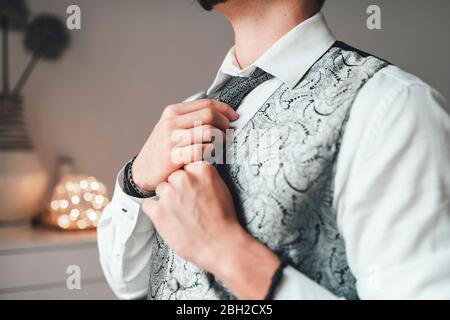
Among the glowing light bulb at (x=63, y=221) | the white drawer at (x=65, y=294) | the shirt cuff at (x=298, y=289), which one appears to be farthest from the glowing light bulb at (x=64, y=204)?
the shirt cuff at (x=298, y=289)

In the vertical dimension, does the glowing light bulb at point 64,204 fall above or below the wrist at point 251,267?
below

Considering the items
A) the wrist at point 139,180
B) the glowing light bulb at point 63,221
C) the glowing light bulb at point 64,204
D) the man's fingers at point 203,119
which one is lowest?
the glowing light bulb at point 63,221

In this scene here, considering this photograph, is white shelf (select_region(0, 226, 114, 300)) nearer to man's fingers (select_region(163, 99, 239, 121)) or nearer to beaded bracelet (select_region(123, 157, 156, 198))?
beaded bracelet (select_region(123, 157, 156, 198))

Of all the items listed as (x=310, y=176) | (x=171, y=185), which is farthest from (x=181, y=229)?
(x=310, y=176)

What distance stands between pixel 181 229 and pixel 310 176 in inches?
6.4

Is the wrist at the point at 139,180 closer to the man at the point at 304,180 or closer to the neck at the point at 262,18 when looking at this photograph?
the man at the point at 304,180

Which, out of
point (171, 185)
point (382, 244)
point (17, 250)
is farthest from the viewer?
point (17, 250)

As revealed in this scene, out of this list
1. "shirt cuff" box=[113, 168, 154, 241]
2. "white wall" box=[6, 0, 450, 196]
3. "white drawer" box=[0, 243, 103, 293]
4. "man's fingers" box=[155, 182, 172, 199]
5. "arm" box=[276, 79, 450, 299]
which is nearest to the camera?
"arm" box=[276, 79, 450, 299]

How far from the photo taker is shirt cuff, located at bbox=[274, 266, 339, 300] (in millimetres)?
500

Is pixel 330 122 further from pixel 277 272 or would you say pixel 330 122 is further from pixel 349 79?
pixel 277 272

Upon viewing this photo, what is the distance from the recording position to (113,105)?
1269 millimetres

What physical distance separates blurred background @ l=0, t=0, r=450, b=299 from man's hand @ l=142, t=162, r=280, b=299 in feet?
1.79

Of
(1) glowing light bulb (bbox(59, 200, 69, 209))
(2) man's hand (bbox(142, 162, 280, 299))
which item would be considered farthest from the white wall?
(2) man's hand (bbox(142, 162, 280, 299))

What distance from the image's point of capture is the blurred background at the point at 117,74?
38.2 inches
